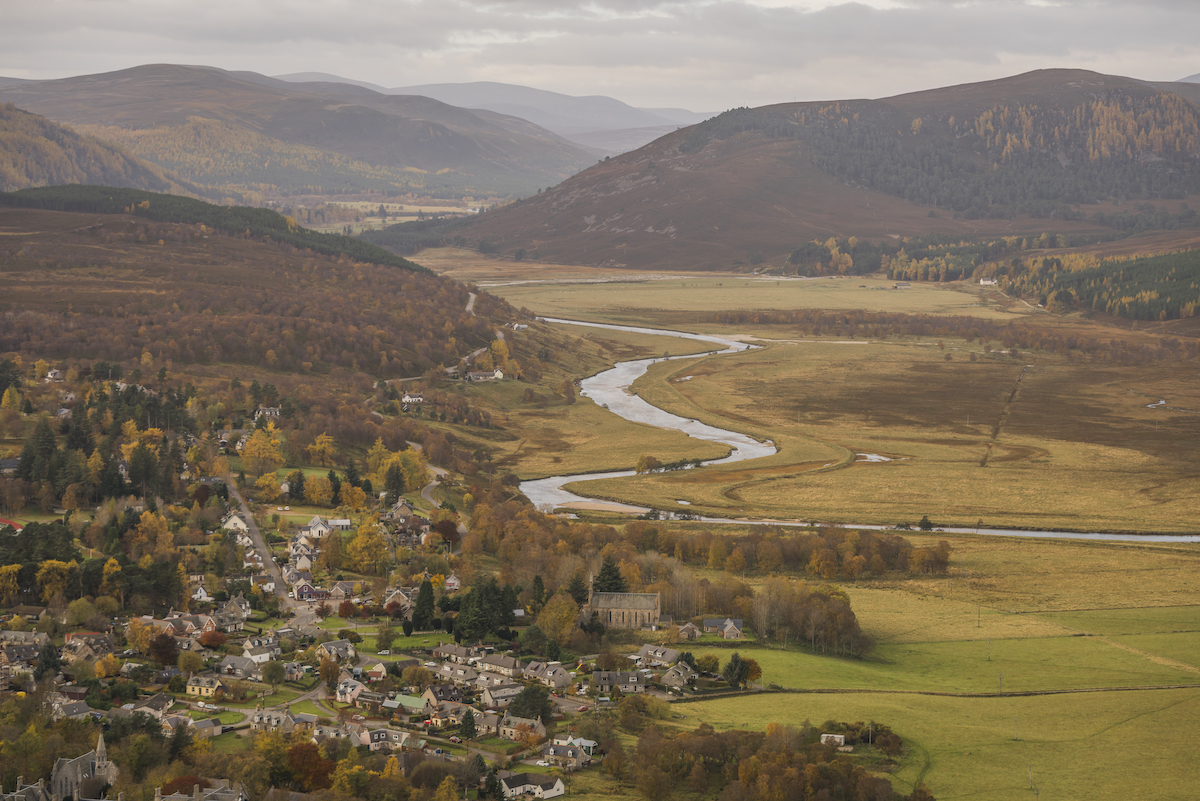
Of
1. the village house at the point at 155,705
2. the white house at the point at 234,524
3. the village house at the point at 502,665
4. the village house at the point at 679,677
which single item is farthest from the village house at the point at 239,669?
the white house at the point at 234,524

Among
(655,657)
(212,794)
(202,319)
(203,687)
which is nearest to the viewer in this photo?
(212,794)

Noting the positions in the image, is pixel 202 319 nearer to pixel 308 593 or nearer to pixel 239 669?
pixel 308 593

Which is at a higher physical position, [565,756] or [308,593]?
[565,756]

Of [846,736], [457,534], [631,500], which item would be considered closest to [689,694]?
[846,736]

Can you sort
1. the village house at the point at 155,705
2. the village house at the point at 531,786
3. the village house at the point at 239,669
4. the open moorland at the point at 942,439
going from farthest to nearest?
the open moorland at the point at 942,439, the village house at the point at 239,669, the village house at the point at 155,705, the village house at the point at 531,786

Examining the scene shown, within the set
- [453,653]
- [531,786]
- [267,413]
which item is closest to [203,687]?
[453,653]

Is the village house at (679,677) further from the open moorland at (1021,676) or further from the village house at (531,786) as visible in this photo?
the village house at (531,786)

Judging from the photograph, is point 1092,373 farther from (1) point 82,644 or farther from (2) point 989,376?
(1) point 82,644

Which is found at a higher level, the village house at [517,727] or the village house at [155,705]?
the village house at [155,705]
